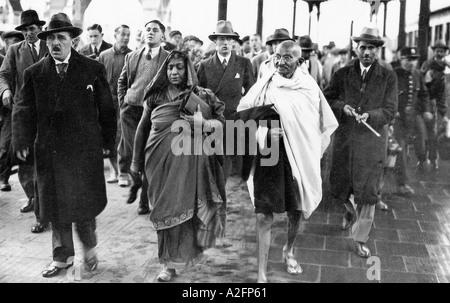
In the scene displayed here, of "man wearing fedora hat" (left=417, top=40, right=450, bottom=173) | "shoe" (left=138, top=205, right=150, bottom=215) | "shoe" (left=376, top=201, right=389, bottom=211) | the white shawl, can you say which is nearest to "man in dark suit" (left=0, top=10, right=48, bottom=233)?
"shoe" (left=138, top=205, right=150, bottom=215)

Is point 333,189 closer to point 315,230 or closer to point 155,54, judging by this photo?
point 315,230

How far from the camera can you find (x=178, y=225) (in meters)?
4.59

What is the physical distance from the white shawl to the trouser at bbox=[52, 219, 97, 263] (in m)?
1.43

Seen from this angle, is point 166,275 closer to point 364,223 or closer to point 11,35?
point 364,223

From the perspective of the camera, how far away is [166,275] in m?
4.73

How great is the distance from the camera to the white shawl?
4.82 metres

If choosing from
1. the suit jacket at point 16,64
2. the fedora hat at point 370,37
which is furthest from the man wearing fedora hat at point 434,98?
the suit jacket at point 16,64

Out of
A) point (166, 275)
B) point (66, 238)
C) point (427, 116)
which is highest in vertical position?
point (427, 116)

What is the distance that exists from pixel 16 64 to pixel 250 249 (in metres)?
3.37

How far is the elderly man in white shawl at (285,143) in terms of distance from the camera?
4.73m

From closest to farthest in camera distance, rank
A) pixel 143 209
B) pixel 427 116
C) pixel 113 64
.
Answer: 1. pixel 143 209
2. pixel 113 64
3. pixel 427 116

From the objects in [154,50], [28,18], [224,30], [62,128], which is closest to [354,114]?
[154,50]
